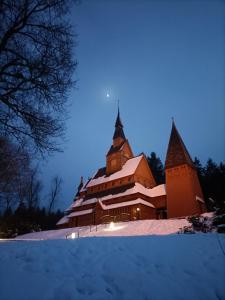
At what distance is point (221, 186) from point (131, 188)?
46.6ft

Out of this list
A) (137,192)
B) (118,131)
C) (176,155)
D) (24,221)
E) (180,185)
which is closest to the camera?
(180,185)

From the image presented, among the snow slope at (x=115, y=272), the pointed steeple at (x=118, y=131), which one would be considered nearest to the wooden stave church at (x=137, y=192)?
the pointed steeple at (x=118, y=131)

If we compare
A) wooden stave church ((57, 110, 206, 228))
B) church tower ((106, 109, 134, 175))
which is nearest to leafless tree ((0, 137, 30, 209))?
wooden stave church ((57, 110, 206, 228))

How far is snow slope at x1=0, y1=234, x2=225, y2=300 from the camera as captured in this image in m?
5.22

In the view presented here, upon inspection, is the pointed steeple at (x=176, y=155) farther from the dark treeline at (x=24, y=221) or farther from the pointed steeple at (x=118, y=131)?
the dark treeline at (x=24, y=221)

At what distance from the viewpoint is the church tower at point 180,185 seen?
28922 mm

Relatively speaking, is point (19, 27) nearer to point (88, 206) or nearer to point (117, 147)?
point (88, 206)

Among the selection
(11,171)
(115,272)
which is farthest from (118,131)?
(115,272)

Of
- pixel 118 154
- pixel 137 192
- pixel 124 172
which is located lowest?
pixel 137 192

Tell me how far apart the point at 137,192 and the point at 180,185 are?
217 inches

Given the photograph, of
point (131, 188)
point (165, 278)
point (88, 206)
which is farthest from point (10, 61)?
point (88, 206)

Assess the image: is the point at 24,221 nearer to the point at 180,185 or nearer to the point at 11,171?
the point at 11,171

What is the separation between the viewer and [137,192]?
3234 cm

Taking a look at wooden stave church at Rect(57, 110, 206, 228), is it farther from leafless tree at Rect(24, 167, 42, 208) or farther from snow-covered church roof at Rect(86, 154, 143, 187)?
leafless tree at Rect(24, 167, 42, 208)
